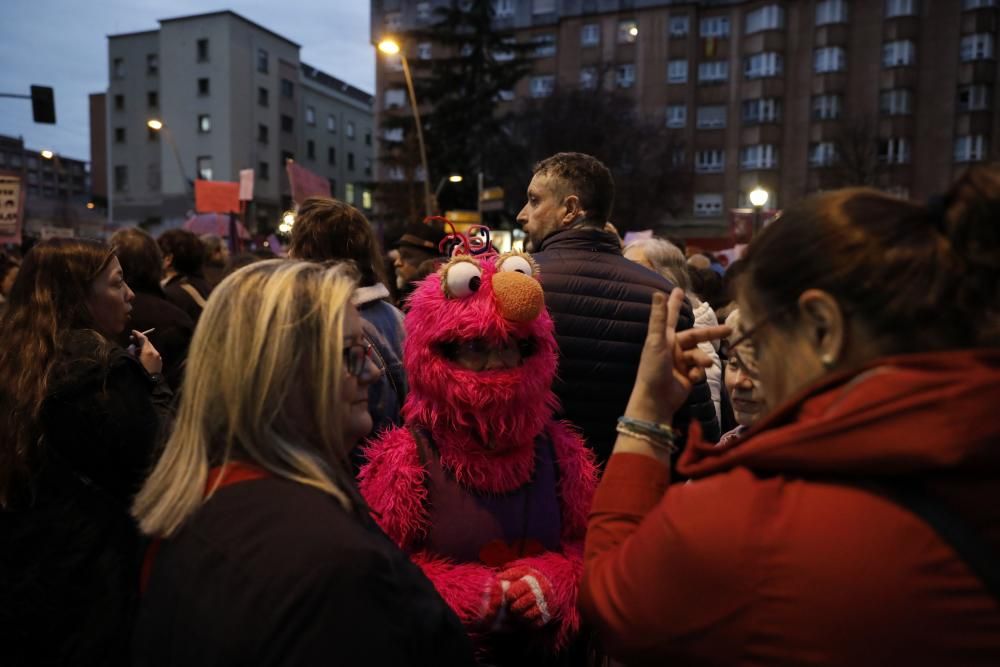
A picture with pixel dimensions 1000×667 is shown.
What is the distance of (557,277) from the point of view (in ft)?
9.32

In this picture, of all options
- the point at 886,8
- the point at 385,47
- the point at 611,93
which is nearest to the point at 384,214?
the point at 611,93

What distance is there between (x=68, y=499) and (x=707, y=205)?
A: 135 feet

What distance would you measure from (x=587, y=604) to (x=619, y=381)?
161 cm

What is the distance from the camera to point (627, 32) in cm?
4106

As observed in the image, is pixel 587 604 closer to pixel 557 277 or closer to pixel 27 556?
pixel 557 277

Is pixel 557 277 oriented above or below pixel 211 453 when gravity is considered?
above

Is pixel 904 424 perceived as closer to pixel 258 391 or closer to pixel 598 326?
pixel 258 391

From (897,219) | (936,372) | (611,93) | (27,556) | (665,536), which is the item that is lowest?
(27,556)

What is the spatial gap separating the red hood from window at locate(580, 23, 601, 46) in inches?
1747

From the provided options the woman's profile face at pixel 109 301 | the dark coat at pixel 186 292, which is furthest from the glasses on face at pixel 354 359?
the dark coat at pixel 186 292

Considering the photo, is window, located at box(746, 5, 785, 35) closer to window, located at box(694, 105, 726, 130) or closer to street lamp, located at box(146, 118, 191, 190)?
window, located at box(694, 105, 726, 130)

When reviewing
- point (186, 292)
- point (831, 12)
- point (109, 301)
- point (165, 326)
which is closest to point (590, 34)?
point (831, 12)

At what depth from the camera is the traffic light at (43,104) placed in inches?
622

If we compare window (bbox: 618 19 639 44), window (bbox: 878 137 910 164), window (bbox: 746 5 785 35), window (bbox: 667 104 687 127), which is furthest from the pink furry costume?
window (bbox: 618 19 639 44)
